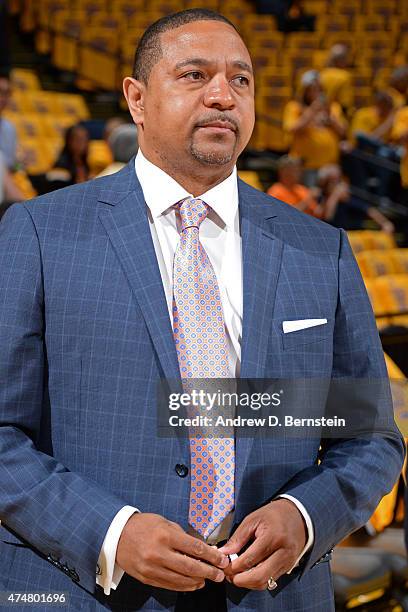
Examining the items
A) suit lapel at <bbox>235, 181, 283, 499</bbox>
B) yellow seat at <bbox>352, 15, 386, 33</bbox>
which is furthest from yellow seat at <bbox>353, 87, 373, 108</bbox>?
suit lapel at <bbox>235, 181, 283, 499</bbox>

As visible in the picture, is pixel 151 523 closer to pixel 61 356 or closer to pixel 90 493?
pixel 90 493

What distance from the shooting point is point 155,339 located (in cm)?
149

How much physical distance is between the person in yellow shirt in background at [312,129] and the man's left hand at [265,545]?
6.42 meters

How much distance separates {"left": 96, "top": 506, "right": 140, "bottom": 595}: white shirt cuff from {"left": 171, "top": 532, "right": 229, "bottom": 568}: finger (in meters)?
0.09

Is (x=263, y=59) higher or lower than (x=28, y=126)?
higher

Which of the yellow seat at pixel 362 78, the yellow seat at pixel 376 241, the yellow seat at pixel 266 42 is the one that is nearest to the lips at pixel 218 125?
the yellow seat at pixel 376 241

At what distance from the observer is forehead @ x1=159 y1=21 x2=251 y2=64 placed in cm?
158

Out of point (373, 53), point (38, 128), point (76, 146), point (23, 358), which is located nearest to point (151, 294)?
point (23, 358)

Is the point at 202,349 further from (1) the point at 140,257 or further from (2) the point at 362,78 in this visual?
(2) the point at 362,78

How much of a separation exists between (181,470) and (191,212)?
0.40m

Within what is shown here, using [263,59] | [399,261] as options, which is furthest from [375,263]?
[263,59]

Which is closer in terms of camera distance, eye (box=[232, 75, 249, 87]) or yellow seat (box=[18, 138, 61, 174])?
eye (box=[232, 75, 249, 87])

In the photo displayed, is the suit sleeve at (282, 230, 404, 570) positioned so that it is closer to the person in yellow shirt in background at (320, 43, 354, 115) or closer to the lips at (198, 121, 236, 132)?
the lips at (198, 121, 236, 132)

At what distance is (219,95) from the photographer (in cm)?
156
